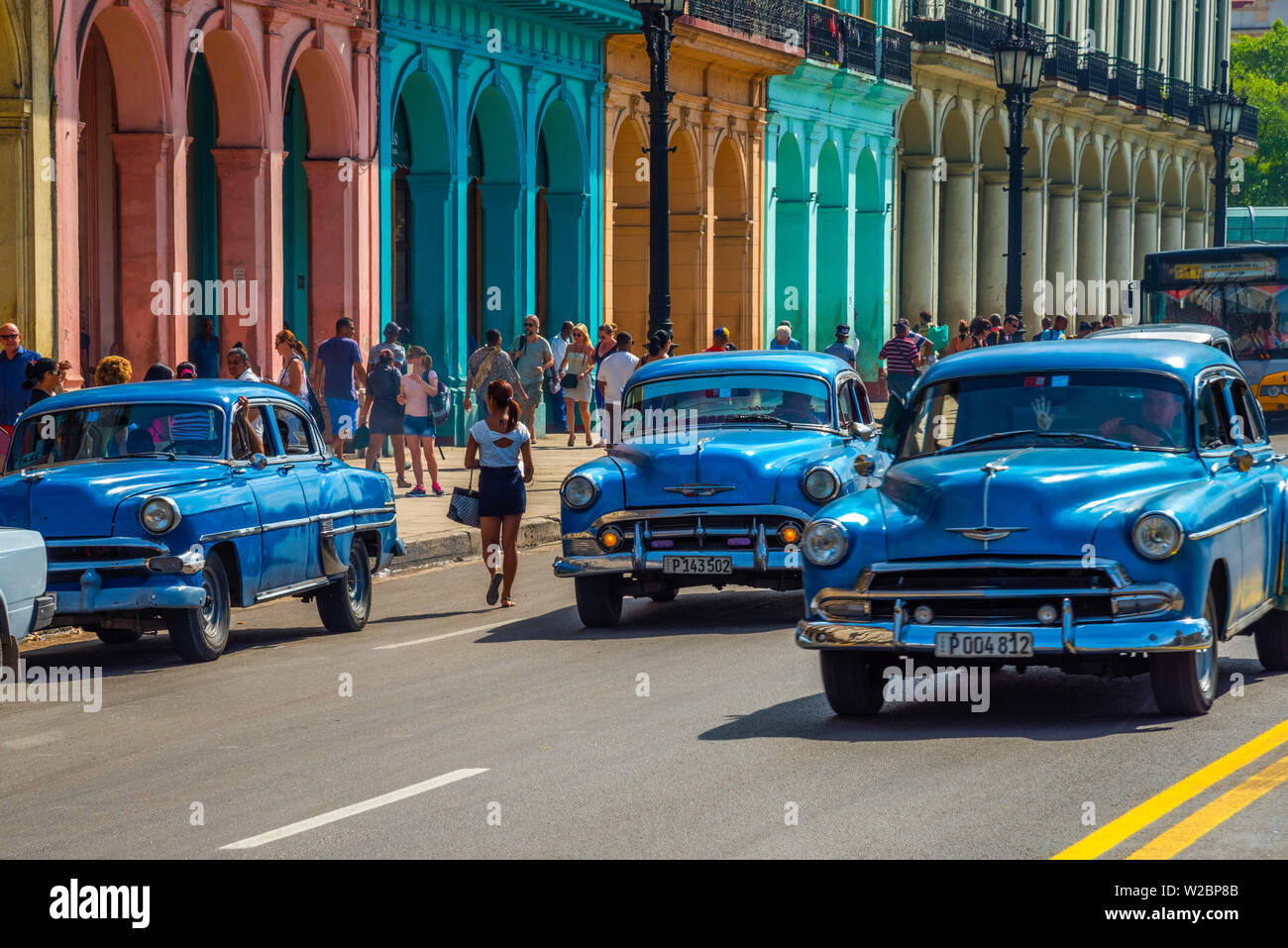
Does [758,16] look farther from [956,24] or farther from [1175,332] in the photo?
[1175,332]

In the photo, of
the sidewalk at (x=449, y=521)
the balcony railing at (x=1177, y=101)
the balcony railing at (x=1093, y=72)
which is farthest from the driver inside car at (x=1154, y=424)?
the balcony railing at (x=1177, y=101)

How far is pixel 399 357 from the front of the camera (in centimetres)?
2345

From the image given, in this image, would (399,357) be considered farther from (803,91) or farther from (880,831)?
(803,91)

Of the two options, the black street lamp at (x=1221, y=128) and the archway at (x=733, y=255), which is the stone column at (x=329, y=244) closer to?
the archway at (x=733, y=255)

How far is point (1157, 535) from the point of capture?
955cm

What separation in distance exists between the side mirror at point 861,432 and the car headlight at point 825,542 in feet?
16.3

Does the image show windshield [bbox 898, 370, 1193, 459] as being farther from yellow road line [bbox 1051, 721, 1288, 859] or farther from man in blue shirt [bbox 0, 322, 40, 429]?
man in blue shirt [bbox 0, 322, 40, 429]

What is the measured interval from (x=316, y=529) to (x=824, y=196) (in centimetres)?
3128

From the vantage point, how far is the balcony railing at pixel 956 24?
154 ft

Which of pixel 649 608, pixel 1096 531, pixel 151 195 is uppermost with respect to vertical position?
pixel 151 195

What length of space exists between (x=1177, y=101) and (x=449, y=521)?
49.3m

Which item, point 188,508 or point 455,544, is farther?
point 455,544

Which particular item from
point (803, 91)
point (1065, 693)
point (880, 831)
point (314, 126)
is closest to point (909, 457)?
point (1065, 693)

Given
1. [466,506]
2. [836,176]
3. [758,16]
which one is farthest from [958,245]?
[466,506]
